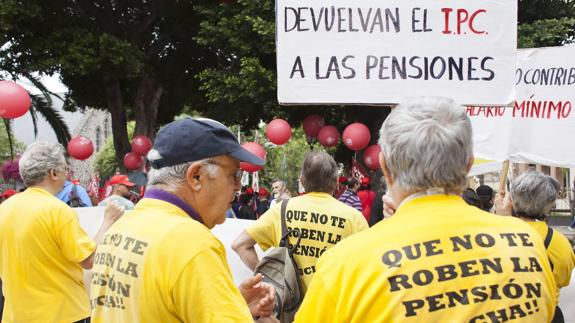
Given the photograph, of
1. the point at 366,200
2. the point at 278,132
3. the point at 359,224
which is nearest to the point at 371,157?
the point at 278,132

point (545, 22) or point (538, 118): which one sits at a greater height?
point (545, 22)

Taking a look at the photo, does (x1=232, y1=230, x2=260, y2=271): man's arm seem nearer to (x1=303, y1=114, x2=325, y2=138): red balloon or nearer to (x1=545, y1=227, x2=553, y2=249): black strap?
(x1=545, y1=227, x2=553, y2=249): black strap

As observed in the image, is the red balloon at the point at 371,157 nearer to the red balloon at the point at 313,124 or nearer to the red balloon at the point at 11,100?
the red balloon at the point at 313,124

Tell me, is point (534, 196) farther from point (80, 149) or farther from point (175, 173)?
point (80, 149)

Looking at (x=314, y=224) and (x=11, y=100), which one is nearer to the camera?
(x=314, y=224)

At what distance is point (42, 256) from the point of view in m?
3.57

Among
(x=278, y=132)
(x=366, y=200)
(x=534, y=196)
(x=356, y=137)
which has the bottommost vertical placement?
(x=366, y=200)

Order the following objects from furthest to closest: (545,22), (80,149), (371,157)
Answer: (80,149)
(545,22)
(371,157)

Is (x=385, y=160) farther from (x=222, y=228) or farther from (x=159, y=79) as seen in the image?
(x=159, y=79)

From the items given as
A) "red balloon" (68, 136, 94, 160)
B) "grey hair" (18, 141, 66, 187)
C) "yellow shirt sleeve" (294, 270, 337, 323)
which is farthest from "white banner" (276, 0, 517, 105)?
"red balloon" (68, 136, 94, 160)

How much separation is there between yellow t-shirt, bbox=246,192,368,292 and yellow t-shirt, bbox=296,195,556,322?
227 centimetres

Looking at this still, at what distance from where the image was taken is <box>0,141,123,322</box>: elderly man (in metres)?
3.54

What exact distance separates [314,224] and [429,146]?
243 centimetres

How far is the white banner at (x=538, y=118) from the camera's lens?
242 inches
